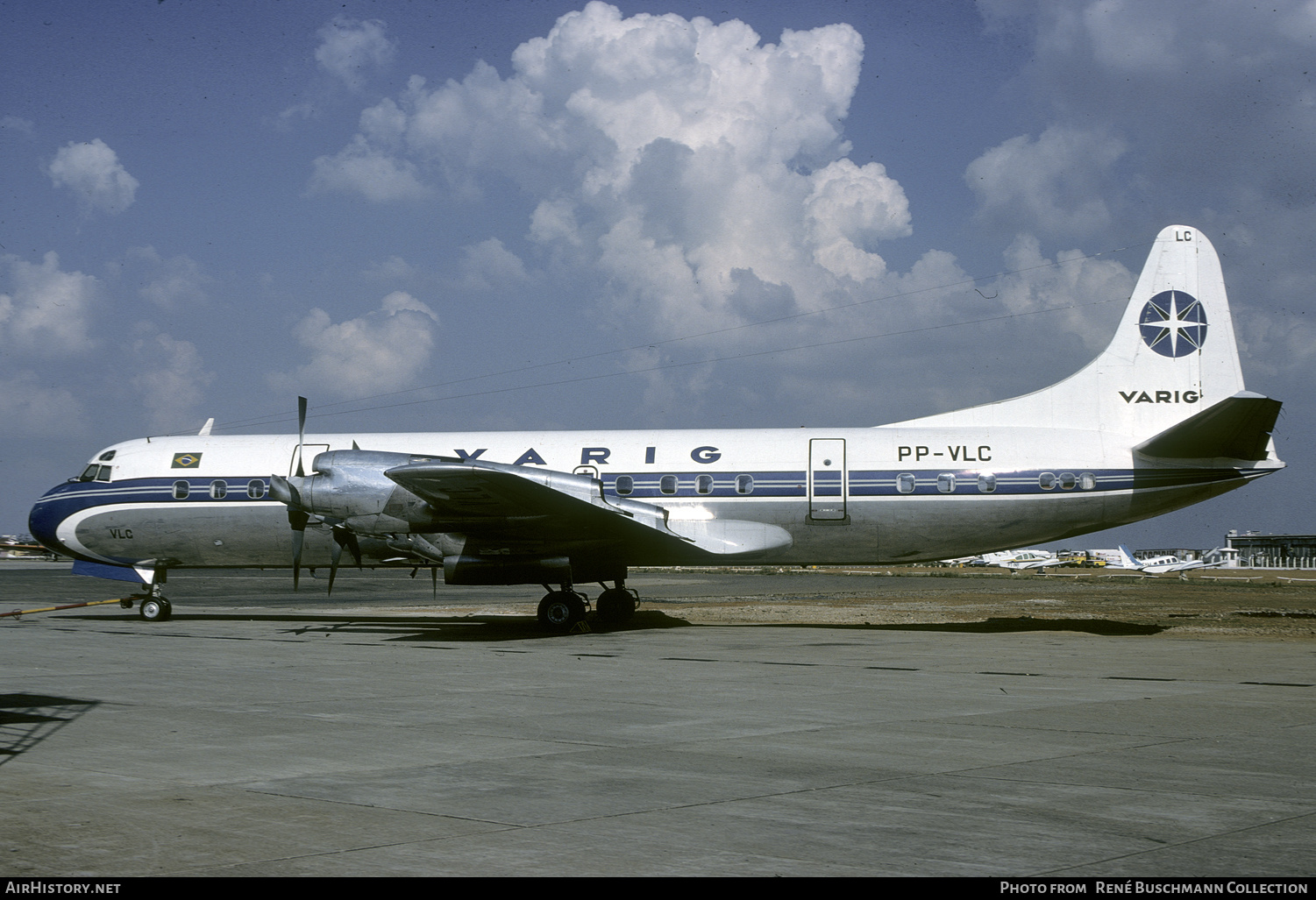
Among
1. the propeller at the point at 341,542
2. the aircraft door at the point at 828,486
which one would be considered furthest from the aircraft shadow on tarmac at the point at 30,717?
the aircraft door at the point at 828,486

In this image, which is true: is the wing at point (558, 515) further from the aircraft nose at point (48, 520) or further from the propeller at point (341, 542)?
the aircraft nose at point (48, 520)

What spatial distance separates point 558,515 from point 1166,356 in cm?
1207

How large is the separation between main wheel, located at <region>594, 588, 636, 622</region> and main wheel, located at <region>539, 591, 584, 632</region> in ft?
7.00

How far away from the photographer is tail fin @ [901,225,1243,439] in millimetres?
21016

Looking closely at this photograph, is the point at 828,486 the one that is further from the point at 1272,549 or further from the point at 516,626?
the point at 1272,549

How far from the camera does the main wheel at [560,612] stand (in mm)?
20734

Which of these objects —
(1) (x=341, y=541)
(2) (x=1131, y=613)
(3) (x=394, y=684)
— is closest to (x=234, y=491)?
(1) (x=341, y=541)

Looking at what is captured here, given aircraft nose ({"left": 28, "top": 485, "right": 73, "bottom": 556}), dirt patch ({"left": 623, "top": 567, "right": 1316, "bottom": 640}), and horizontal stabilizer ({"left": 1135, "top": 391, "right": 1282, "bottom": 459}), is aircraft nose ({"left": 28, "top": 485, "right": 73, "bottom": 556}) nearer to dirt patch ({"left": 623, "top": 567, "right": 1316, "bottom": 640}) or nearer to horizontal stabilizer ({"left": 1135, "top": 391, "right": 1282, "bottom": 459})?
dirt patch ({"left": 623, "top": 567, "right": 1316, "bottom": 640})

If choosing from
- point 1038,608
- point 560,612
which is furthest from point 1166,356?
point 560,612

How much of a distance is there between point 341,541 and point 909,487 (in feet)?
34.9

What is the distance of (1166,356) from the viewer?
832 inches

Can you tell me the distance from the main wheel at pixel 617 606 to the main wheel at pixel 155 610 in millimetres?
9704

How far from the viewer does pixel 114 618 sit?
25.4 m

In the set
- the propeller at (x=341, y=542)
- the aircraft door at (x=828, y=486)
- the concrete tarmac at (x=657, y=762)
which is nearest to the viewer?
the concrete tarmac at (x=657, y=762)
